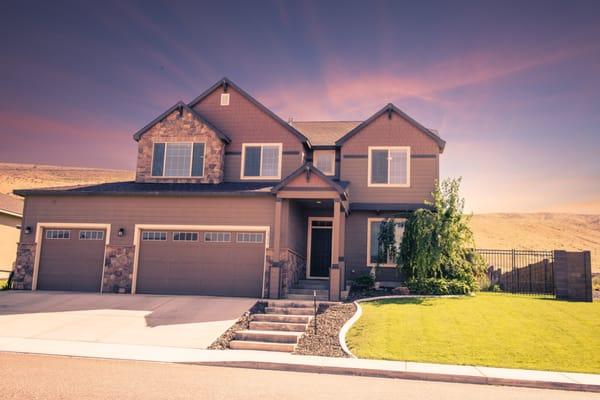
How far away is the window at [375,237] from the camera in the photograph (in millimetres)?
21631

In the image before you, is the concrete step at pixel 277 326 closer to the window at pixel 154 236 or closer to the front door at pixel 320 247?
the window at pixel 154 236

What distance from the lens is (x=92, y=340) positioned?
44.2 ft

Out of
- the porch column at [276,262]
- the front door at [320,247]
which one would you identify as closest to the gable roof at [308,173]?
the porch column at [276,262]

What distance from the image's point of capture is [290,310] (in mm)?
16547

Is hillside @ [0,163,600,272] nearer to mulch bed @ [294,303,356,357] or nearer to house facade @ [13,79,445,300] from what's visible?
house facade @ [13,79,445,300]

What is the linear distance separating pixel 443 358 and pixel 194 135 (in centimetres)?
1463

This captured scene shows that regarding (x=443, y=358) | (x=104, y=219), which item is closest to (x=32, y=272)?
(x=104, y=219)

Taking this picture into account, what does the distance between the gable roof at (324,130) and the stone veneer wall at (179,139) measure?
Answer: 446 centimetres

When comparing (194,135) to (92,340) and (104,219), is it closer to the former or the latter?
(104,219)

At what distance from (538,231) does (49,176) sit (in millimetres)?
84236

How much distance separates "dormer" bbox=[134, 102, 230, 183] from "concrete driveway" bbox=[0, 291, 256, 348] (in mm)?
5698

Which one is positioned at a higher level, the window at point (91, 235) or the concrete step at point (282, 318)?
the window at point (91, 235)

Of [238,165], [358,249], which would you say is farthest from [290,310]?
[238,165]

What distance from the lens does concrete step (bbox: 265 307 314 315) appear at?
1641 centimetres
